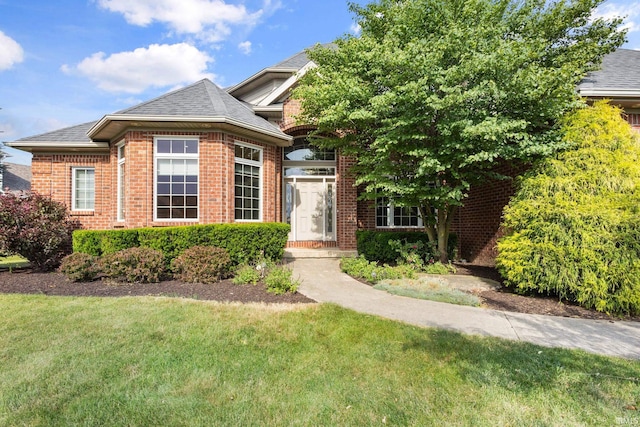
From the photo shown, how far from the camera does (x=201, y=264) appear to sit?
23.5 feet

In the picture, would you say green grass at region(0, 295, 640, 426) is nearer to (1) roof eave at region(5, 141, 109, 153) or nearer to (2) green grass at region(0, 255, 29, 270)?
(2) green grass at region(0, 255, 29, 270)

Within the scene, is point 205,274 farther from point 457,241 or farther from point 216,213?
point 457,241

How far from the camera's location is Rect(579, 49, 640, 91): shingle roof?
781cm

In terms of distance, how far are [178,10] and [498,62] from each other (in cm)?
958

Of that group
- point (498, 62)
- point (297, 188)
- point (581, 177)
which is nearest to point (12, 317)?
point (297, 188)

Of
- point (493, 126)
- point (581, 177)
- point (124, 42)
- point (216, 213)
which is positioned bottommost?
point (216, 213)

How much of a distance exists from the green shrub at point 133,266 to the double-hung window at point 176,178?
1718 mm

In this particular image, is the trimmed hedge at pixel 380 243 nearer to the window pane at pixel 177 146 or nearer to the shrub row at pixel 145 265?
the shrub row at pixel 145 265

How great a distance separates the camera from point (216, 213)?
8664 millimetres

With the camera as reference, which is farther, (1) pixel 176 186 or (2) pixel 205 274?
(1) pixel 176 186

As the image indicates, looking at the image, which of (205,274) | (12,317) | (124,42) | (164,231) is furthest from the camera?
(124,42)

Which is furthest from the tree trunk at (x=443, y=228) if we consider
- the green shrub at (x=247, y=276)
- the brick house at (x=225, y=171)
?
the green shrub at (x=247, y=276)

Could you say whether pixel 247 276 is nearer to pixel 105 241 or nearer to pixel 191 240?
pixel 191 240

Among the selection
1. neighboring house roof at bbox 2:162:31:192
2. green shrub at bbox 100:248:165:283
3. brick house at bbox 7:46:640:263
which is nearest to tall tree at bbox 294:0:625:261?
brick house at bbox 7:46:640:263
